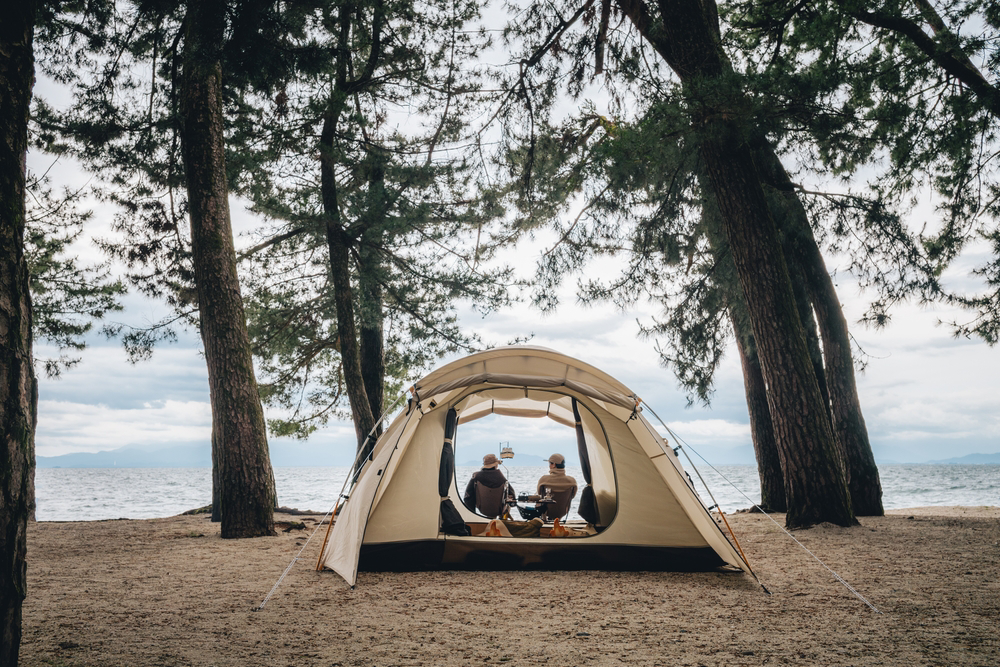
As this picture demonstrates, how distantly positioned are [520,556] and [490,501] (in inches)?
60.7

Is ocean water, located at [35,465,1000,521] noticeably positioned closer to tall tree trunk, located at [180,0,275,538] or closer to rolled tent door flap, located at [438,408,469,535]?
rolled tent door flap, located at [438,408,469,535]

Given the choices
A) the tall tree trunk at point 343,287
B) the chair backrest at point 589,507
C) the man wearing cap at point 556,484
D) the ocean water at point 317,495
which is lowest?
the ocean water at point 317,495

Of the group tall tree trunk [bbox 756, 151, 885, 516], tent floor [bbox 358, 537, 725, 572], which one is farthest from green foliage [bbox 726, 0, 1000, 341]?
tent floor [bbox 358, 537, 725, 572]

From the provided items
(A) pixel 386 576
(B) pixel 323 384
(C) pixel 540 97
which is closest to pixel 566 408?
(A) pixel 386 576

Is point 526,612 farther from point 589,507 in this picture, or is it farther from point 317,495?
point 317,495

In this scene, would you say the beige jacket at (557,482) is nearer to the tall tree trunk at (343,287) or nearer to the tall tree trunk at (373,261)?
the tall tree trunk at (373,261)

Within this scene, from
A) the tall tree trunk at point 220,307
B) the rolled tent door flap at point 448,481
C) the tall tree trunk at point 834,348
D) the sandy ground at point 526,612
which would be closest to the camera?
the sandy ground at point 526,612

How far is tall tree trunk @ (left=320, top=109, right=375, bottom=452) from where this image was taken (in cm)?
930

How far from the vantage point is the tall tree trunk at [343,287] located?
30.5 feet

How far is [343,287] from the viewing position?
940cm

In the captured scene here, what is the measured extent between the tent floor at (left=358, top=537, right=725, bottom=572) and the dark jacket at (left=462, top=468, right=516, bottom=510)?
150cm

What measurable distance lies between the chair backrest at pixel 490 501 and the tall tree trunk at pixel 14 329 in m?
4.57

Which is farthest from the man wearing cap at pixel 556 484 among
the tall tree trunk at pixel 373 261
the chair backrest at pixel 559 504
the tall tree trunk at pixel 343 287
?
the tall tree trunk at pixel 343 287

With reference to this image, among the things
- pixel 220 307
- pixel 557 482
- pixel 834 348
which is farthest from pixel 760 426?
pixel 220 307
